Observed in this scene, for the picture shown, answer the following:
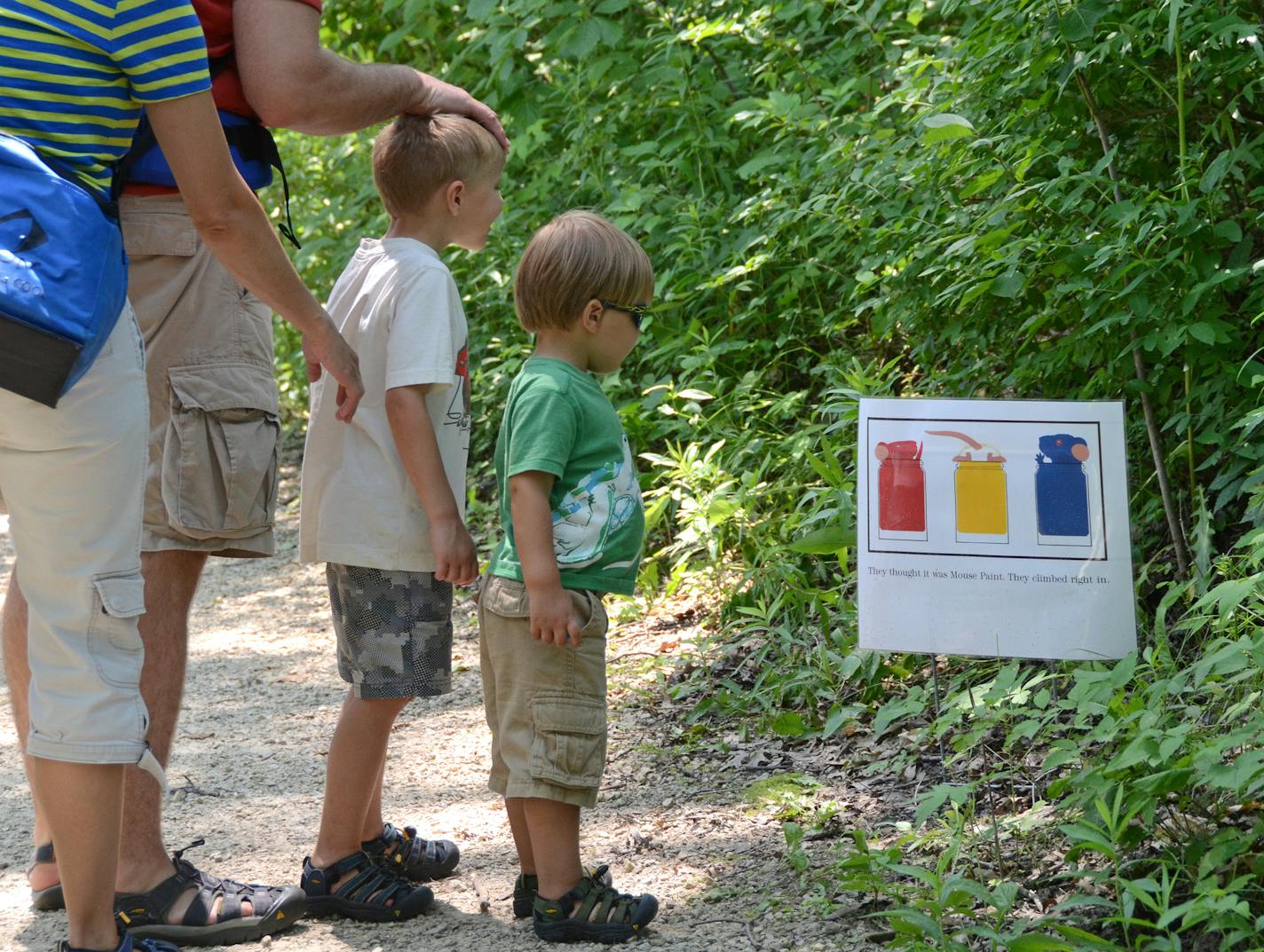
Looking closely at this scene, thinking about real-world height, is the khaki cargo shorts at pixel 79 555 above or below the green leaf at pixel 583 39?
below

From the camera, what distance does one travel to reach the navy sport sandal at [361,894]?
2.81 meters

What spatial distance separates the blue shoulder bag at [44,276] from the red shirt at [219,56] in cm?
45

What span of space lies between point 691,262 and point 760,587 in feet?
5.98

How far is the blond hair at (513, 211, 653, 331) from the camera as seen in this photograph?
2.71 meters

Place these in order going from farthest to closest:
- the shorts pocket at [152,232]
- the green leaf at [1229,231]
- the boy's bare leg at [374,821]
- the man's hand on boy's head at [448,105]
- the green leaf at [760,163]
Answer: the green leaf at [760,163]
the green leaf at [1229,231]
the boy's bare leg at [374,821]
the man's hand on boy's head at [448,105]
the shorts pocket at [152,232]

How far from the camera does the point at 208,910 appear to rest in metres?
2.71

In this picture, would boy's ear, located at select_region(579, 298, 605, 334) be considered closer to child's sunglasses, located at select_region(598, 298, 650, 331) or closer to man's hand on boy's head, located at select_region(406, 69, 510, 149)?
child's sunglasses, located at select_region(598, 298, 650, 331)

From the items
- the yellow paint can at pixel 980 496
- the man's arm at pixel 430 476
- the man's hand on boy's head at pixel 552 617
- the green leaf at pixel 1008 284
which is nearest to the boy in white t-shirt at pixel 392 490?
the man's arm at pixel 430 476

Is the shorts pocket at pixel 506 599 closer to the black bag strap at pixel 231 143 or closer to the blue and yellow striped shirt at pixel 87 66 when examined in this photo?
the black bag strap at pixel 231 143

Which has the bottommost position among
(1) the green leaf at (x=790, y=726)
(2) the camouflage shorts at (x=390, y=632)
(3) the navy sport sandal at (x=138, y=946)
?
(3) the navy sport sandal at (x=138, y=946)

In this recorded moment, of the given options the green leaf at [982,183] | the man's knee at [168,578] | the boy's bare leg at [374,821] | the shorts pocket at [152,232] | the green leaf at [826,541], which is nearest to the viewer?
the shorts pocket at [152,232]

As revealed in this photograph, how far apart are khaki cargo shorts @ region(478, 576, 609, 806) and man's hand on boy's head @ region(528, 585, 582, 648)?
4 centimetres

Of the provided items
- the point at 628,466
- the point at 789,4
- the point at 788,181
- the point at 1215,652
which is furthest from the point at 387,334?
the point at 789,4

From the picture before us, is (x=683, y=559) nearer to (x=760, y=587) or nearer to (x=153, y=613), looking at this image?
(x=760, y=587)
